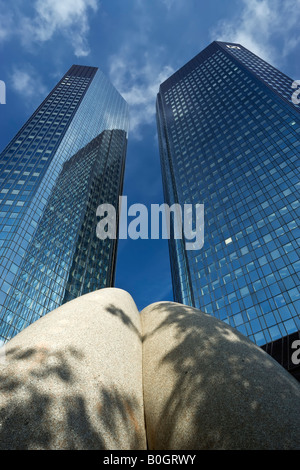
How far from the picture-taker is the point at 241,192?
68.1 m

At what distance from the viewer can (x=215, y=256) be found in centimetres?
6388

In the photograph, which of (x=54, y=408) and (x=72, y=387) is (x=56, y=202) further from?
(x=54, y=408)

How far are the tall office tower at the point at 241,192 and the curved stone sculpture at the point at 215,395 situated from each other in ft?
116

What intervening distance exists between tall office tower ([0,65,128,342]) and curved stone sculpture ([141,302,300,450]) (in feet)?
168

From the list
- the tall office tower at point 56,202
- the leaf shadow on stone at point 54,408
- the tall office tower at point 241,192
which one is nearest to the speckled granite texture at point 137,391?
the leaf shadow on stone at point 54,408

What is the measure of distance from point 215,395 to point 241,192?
6871cm

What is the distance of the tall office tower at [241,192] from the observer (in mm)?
50875

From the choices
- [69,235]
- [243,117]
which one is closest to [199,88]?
[243,117]

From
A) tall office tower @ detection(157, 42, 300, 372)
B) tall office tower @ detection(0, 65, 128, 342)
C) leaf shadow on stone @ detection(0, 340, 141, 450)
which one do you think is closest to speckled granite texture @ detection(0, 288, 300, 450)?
leaf shadow on stone @ detection(0, 340, 141, 450)

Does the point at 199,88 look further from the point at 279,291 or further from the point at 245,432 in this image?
the point at 245,432

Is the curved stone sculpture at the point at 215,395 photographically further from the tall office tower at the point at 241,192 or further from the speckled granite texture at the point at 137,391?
the tall office tower at the point at 241,192

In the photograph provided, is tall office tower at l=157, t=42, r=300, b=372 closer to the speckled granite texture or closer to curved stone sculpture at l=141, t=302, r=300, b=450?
curved stone sculpture at l=141, t=302, r=300, b=450

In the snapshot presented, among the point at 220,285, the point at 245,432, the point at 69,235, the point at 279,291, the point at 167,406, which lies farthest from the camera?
the point at 69,235

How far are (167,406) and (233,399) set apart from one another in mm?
1034
